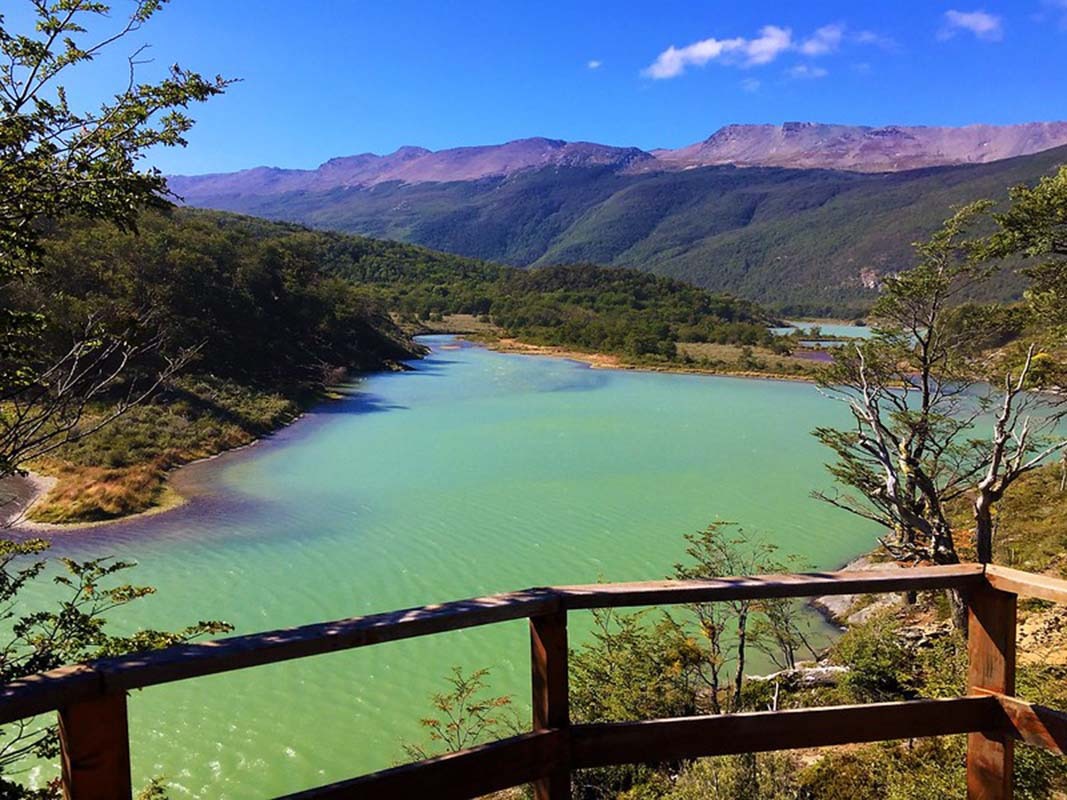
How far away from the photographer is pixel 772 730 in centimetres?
215

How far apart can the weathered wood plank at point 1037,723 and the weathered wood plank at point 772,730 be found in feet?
0.13

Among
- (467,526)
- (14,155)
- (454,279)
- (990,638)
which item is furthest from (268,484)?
(454,279)

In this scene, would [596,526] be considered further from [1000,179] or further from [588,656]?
[1000,179]

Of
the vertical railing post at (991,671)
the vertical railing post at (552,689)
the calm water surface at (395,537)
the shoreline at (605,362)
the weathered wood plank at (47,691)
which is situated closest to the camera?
the weathered wood plank at (47,691)

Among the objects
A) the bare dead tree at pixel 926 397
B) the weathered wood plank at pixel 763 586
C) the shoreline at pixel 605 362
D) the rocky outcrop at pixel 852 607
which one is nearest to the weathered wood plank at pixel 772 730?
the weathered wood plank at pixel 763 586

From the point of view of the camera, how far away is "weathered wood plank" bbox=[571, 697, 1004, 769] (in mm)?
2033

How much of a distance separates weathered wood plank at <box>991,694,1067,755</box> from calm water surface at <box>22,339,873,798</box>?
738cm

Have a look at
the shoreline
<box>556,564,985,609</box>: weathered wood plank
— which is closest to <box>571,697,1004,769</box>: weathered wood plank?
<box>556,564,985,609</box>: weathered wood plank

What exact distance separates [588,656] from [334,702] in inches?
135

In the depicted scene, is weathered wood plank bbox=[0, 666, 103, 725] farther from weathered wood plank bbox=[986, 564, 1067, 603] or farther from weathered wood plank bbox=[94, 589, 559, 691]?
weathered wood plank bbox=[986, 564, 1067, 603]

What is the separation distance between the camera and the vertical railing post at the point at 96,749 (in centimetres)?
148

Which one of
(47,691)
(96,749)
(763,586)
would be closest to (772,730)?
(763,586)

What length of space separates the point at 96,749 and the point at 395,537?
48.4 feet

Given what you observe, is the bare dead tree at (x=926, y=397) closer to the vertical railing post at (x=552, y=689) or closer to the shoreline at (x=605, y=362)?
the vertical railing post at (x=552, y=689)
